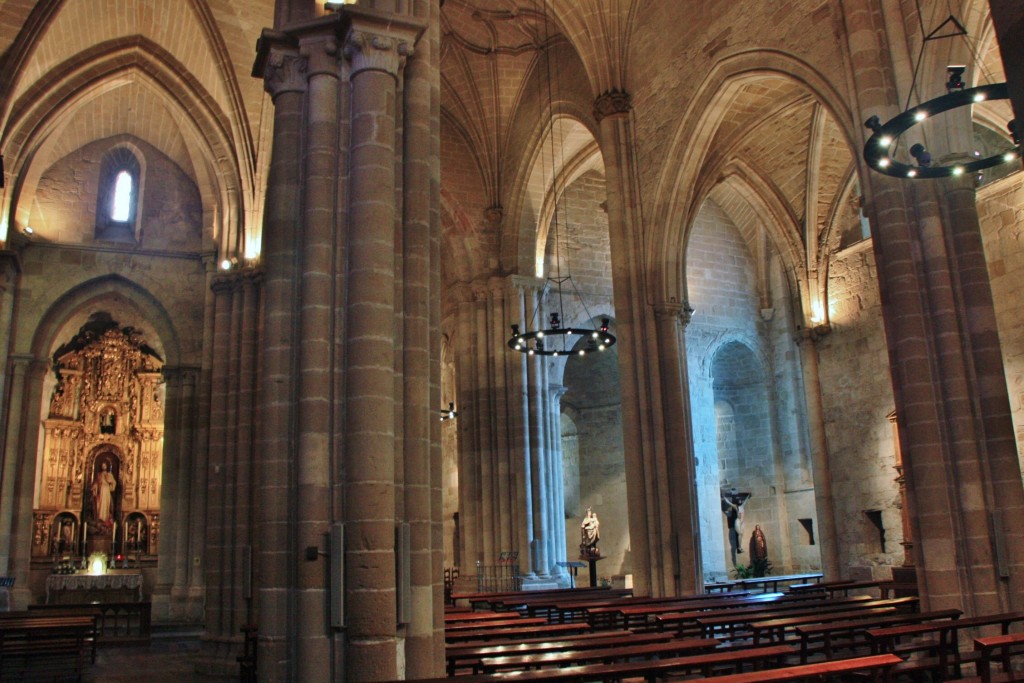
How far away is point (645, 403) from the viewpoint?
17062 mm

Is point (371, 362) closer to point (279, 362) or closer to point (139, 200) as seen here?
point (279, 362)

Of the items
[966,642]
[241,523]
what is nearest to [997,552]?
[966,642]

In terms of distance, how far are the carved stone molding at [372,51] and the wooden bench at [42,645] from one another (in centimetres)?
844

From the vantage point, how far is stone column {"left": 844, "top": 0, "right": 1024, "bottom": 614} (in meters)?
11.0

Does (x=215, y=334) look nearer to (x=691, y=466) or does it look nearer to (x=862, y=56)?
(x=691, y=466)

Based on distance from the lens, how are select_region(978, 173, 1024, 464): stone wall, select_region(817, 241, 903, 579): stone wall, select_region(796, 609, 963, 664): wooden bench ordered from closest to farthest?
select_region(796, 609, 963, 664): wooden bench, select_region(978, 173, 1024, 464): stone wall, select_region(817, 241, 903, 579): stone wall

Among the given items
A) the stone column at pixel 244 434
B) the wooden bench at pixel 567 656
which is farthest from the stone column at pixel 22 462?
the wooden bench at pixel 567 656

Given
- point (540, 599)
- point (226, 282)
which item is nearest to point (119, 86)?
point (226, 282)

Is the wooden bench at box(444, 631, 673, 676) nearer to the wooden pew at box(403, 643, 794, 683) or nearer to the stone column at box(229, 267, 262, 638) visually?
the wooden pew at box(403, 643, 794, 683)

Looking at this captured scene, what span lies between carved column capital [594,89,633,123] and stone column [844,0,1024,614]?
6805mm

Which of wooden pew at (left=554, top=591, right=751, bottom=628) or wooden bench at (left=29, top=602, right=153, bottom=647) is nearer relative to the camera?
wooden pew at (left=554, top=591, right=751, bottom=628)

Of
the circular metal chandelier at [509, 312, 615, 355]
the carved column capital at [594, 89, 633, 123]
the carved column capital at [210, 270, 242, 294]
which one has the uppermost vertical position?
the carved column capital at [594, 89, 633, 123]

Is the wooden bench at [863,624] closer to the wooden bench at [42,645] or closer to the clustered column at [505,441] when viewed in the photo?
the wooden bench at [42,645]

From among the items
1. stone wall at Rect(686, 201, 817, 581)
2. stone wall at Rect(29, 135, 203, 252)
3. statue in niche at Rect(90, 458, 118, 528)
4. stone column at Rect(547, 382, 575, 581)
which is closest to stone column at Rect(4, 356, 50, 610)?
stone wall at Rect(29, 135, 203, 252)
